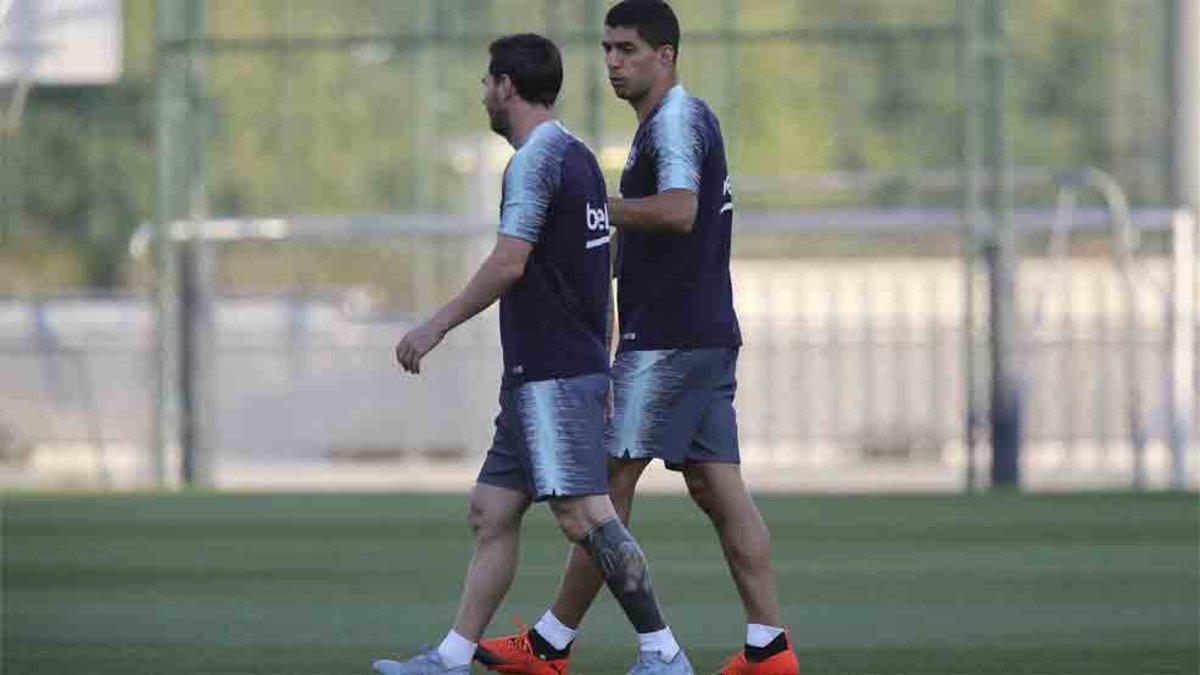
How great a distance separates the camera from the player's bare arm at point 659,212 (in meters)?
7.73

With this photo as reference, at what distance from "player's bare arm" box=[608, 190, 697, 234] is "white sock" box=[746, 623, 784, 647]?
112 centimetres

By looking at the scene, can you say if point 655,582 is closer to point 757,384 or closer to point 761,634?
point 761,634

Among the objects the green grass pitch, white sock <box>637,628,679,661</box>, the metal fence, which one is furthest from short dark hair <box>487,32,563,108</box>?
the metal fence

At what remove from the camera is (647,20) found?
7879 millimetres

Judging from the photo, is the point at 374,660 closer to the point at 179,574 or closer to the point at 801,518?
the point at 179,574

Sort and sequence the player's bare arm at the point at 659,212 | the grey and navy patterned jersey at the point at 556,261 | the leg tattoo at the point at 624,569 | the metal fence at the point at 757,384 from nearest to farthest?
the grey and navy patterned jersey at the point at 556,261
the leg tattoo at the point at 624,569
the player's bare arm at the point at 659,212
the metal fence at the point at 757,384

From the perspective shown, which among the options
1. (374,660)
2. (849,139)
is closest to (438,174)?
(849,139)

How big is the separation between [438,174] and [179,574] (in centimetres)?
2086

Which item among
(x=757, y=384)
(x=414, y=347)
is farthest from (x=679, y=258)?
(x=757, y=384)

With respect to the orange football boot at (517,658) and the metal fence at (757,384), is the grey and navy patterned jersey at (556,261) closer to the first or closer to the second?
the orange football boot at (517,658)

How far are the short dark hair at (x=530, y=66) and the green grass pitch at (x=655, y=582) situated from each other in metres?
1.82

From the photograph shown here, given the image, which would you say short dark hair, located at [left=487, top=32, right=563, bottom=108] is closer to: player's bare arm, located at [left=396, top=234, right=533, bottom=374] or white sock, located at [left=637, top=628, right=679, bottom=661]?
player's bare arm, located at [left=396, top=234, right=533, bottom=374]

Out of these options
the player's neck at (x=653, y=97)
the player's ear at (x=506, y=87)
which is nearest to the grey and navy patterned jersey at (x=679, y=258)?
the player's neck at (x=653, y=97)

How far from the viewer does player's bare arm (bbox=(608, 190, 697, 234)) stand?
7734mm
